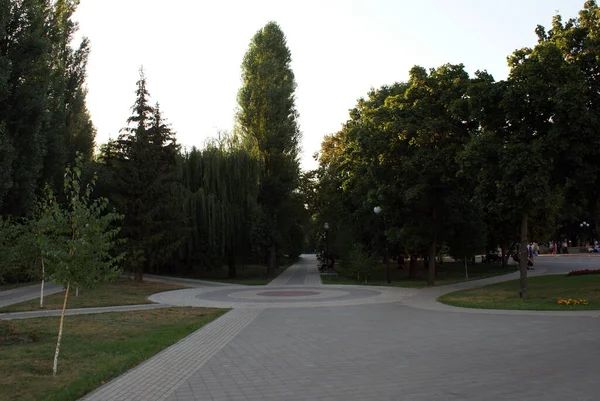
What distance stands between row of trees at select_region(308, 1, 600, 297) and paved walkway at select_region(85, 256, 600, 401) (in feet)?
19.1

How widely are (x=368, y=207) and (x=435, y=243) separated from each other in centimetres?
513

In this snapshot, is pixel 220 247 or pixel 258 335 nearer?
pixel 258 335

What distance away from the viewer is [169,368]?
752 centimetres

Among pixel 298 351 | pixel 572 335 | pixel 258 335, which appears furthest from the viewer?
pixel 258 335

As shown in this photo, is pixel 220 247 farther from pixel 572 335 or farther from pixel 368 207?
pixel 572 335

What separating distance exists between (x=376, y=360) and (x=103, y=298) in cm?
1492

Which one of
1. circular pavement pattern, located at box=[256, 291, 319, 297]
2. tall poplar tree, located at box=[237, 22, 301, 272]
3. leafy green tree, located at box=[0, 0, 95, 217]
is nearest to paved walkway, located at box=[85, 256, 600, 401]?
circular pavement pattern, located at box=[256, 291, 319, 297]

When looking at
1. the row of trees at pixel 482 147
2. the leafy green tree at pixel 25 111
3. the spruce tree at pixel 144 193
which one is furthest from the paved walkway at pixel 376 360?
the leafy green tree at pixel 25 111

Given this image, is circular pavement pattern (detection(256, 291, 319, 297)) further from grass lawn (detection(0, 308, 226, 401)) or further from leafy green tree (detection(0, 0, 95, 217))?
leafy green tree (detection(0, 0, 95, 217))

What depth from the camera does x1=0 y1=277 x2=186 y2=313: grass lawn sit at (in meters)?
16.9

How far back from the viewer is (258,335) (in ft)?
35.5

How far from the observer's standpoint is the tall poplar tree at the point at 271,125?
34531 millimetres

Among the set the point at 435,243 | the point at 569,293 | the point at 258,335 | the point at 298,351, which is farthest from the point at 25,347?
the point at 435,243

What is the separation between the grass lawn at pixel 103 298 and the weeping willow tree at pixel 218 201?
4843mm
